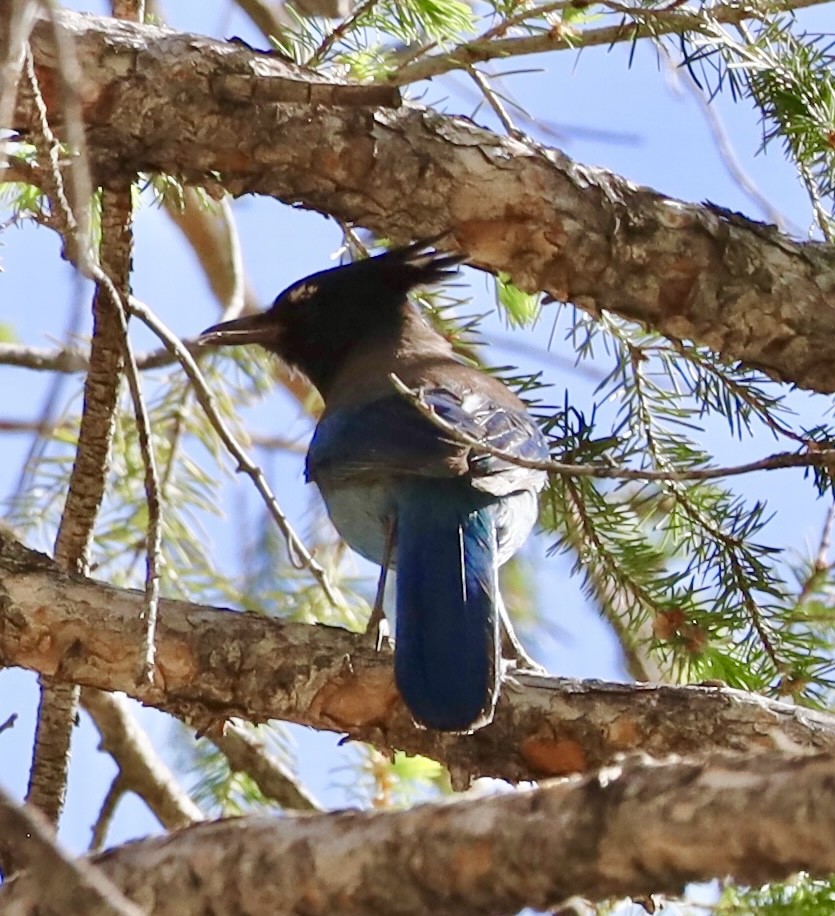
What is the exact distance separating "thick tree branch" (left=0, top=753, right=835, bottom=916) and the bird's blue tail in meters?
0.67

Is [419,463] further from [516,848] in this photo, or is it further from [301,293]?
[516,848]

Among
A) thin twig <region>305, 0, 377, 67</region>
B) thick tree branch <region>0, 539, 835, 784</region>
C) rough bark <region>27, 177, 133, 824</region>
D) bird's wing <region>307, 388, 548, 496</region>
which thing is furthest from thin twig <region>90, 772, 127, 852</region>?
thin twig <region>305, 0, 377, 67</region>

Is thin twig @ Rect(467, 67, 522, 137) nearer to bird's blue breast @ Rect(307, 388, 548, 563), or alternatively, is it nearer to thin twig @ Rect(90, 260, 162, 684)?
bird's blue breast @ Rect(307, 388, 548, 563)

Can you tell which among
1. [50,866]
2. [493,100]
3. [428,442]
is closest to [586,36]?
[493,100]

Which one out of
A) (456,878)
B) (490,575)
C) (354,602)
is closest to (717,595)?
(490,575)

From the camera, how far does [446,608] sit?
2.30 m

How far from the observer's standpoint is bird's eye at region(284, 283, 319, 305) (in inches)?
131

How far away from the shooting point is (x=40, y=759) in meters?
2.22

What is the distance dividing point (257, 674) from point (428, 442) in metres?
0.56

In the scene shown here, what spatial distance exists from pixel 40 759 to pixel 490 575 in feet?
2.47

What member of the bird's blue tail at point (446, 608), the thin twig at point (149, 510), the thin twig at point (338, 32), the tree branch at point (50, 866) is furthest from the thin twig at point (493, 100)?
the tree branch at point (50, 866)

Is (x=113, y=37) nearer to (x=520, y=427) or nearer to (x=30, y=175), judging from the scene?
(x=30, y=175)

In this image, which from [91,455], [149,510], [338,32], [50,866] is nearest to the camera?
[50,866]

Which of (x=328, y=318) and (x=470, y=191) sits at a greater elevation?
(x=328, y=318)
